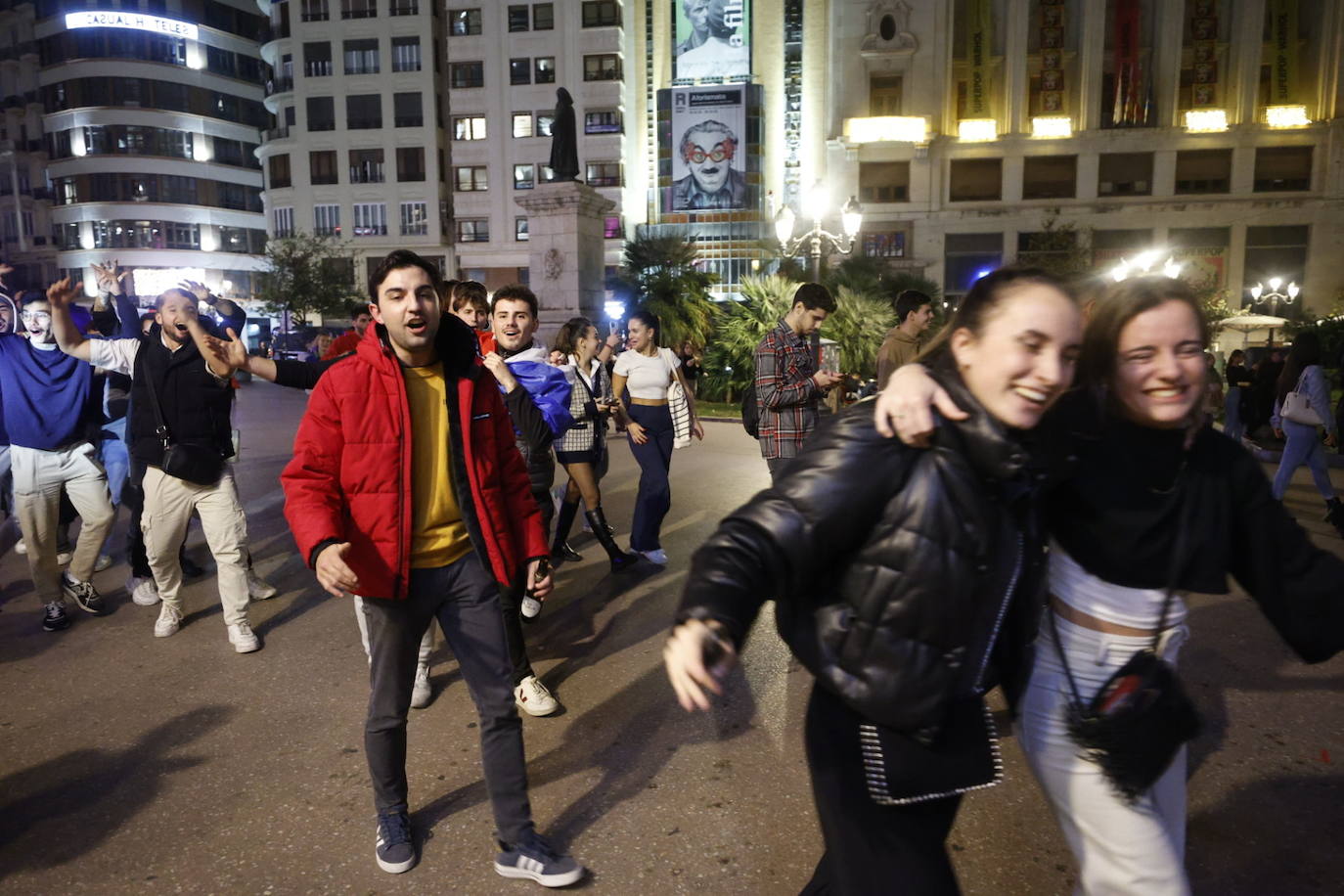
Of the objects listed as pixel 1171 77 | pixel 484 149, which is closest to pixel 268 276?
pixel 484 149

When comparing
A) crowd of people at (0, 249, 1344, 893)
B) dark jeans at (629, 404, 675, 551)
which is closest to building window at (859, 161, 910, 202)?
dark jeans at (629, 404, 675, 551)

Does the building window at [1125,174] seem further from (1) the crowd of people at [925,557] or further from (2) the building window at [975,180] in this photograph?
(1) the crowd of people at [925,557]

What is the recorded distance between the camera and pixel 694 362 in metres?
20.3

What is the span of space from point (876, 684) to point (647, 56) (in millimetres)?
56516

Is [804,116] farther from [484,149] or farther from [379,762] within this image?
[379,762]

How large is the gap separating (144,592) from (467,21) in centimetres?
5354

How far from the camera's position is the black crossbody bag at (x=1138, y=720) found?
189cm

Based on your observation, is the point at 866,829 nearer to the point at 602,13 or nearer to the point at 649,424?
the point at 649,424

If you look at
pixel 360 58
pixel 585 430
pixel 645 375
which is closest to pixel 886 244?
pixel 360 58

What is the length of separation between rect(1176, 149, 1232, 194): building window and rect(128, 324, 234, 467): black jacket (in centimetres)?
4820

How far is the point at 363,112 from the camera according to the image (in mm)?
55156

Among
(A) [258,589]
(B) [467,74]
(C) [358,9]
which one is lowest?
(A) [258,589]

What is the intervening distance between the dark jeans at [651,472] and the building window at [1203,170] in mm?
45459

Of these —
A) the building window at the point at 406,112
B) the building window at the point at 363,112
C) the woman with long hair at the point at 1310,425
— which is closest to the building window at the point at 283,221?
the building window at the point at 363,112
